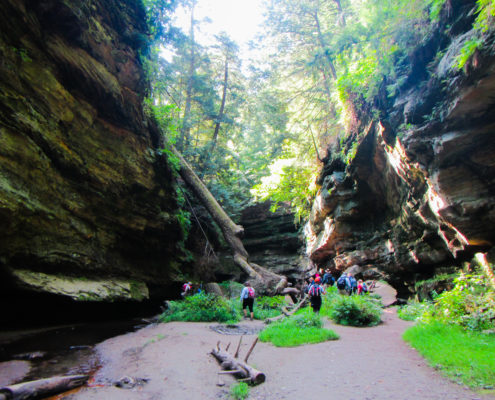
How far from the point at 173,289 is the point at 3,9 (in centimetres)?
1340

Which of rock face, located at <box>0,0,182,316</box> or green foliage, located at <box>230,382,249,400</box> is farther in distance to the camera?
rock face, located at <box>0,0,182,316</box>

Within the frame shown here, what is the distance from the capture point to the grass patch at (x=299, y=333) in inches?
258

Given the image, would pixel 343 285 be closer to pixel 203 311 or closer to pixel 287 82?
pixel 203 311

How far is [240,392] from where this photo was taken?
387 cm

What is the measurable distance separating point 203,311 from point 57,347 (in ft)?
16.8

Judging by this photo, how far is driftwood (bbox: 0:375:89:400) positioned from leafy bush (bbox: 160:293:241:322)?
21.5ft

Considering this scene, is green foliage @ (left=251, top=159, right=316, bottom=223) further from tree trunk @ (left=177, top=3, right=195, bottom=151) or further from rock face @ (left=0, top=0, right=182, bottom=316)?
rock face @ (left=0, top=0, right=182, bottom=316)

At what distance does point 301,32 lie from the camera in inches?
725

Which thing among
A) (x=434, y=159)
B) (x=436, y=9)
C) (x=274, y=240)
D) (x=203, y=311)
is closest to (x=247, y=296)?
(x=203, y=311)

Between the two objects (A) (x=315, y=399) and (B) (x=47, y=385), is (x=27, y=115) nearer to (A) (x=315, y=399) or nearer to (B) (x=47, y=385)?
(B) (x=47, y=385)

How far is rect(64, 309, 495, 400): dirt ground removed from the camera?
384 cm

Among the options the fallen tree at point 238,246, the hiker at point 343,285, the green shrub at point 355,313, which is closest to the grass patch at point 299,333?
the green shrub at point 355,313

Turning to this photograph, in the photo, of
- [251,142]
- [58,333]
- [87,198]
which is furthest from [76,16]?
[251,142]

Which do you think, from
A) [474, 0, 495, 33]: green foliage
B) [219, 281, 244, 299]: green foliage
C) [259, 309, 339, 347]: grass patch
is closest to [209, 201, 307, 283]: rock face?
[219, 281, 244, 299]: green foliage
